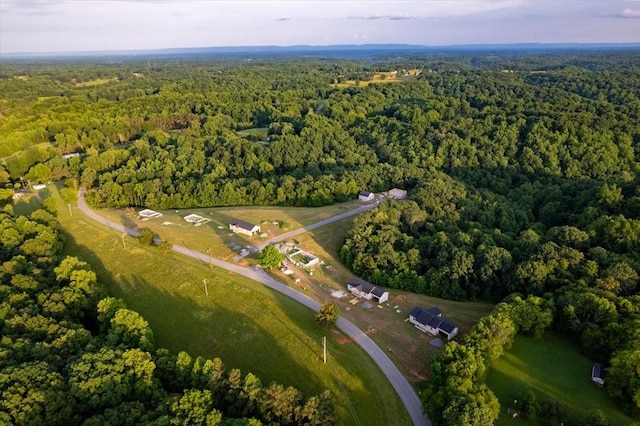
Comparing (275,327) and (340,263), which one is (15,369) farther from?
(340,263)

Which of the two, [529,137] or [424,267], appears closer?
[424,267]

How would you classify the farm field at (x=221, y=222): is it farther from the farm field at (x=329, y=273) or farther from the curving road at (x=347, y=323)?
the curving road at (x=347, y=323)

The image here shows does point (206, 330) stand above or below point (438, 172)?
below

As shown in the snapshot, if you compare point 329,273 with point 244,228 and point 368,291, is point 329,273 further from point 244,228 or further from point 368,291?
point 244,228

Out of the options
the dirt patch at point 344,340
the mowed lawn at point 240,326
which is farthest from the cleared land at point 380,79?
the dirt patch at point 344,340

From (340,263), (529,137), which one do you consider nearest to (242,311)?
(340,263)

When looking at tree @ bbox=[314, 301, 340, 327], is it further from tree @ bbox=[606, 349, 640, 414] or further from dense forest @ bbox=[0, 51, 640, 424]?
tree @ bbox=[606, 349, 640, 414]

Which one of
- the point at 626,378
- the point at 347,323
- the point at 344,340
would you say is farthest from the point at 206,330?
the point at 626,378
